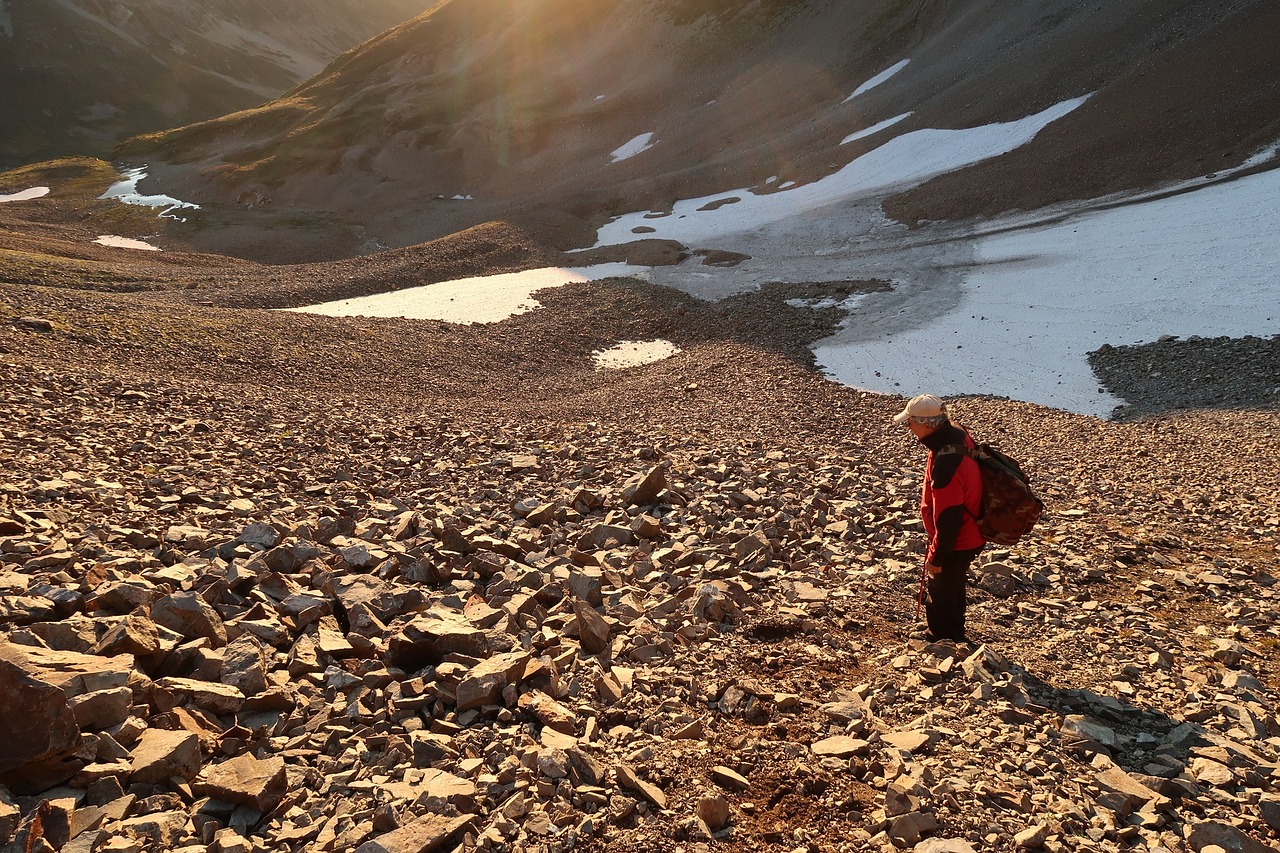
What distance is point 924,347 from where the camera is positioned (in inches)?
877

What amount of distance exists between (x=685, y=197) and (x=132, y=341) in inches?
1546

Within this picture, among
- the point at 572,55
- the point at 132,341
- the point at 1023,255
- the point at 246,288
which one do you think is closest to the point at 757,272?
the point at 1023,255

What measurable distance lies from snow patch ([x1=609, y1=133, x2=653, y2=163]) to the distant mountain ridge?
93400 mm

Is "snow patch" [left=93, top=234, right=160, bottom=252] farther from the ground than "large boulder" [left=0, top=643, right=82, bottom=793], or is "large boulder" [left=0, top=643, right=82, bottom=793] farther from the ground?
"snow patch" [left=93, top=234, right=160, bottom=252]

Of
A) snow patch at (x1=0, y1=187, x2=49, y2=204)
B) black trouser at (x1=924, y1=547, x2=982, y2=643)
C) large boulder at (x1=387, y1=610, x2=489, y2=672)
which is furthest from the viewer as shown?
snow patch at (x1=0, y1=187, x2=49, y2=204)

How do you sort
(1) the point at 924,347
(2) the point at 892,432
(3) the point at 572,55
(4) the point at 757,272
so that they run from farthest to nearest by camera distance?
(3) the point at 572,55 < (4) the point at 757,272 < (1) the point at 924,347 < (2) the point at 892,432

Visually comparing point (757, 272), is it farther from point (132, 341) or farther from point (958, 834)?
point (958, 834)

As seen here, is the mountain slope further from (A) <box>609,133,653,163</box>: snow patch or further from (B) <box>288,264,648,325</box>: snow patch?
(B) <box>288,264,648,325</box>: snow patch

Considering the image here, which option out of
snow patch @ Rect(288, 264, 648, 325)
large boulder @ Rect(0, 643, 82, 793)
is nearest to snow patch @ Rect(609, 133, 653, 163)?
snow patch @ Rect(288, 264, 648, 325)

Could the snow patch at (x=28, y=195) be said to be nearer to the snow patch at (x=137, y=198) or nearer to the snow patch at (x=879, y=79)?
the snow patch at (x=137, y=198)

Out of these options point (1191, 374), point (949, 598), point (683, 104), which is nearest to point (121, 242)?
point (683, 104)

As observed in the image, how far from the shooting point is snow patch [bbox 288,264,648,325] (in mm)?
27062

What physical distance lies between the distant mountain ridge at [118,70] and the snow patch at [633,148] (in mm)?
93400

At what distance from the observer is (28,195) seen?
6912 cm
